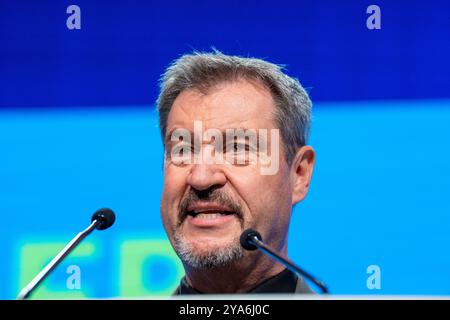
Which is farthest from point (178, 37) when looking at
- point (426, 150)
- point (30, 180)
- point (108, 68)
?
point (426, 150)

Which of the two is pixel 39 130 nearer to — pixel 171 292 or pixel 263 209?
pixel 171 292

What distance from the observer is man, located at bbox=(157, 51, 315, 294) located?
1924 mm

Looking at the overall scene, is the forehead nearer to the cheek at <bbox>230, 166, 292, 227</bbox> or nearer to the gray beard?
the cheek at <bbox>230, 166, 292, 227</bbox>

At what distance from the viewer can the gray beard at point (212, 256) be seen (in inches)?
74.5

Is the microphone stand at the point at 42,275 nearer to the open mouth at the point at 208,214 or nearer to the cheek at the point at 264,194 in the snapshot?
the open mouth at the point at 208,214

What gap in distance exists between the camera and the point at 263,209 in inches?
78.5

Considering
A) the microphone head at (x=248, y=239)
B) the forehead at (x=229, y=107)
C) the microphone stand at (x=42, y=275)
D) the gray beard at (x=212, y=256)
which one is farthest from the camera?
the forehead at (x=229, y=107)

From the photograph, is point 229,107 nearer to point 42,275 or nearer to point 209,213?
point 209,213

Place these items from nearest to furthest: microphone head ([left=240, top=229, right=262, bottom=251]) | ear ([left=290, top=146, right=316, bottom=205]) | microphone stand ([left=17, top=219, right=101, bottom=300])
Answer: microphone stand ([left=17, top=219, right=101, bottom=300])
microphone head ([left=240, top=229, right=262, bottom=251])
ear ([left=290, top=146, right=316, bottom=205])

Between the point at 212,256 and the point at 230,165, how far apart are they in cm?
26

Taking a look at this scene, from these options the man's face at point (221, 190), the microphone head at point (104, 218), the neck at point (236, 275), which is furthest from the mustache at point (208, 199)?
the microphone head at point (104, 218)

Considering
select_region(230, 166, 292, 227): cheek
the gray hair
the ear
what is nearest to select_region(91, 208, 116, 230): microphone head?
select_region(230, 166, 292, 227): cheek

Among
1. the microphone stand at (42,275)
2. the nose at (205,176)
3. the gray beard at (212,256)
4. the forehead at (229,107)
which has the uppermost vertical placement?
the forehead at (229,107)

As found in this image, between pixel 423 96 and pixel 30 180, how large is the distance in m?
1.30
